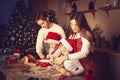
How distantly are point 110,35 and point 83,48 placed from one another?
7.20ft

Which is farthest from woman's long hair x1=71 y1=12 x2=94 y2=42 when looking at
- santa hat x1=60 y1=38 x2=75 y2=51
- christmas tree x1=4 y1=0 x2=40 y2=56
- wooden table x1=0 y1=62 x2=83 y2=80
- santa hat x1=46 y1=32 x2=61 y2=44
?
christmas tree x1=4 y1=0 x2=40 y2=56

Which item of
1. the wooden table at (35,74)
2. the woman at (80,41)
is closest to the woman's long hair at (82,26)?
the woman at (80,41)

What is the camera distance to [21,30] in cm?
631

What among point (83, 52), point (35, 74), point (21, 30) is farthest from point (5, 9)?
point (83, 52)

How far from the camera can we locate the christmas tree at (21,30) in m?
6.07

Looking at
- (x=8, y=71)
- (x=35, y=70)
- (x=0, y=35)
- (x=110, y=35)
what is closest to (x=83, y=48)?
(x=35, y=70)

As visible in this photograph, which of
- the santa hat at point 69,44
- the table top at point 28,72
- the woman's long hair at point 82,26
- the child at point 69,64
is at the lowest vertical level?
the table top at point 28,72

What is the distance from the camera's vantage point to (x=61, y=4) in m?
6.48

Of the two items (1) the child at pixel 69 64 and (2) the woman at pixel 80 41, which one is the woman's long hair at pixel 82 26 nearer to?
(2) the woman at pixel 80 41

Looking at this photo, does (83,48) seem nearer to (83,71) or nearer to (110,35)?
(83,71)

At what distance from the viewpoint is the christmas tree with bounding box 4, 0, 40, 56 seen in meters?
6.07

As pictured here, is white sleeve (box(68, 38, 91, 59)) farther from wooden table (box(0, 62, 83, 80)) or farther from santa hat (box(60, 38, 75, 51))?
wooden table (box(0, 62, 83, 80))

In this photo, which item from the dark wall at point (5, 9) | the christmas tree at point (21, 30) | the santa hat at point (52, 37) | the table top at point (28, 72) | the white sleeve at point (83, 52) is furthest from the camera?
the dark wall at point (5, 9)

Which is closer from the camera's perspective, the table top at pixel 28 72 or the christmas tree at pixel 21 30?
the table top at pixel 28 72
